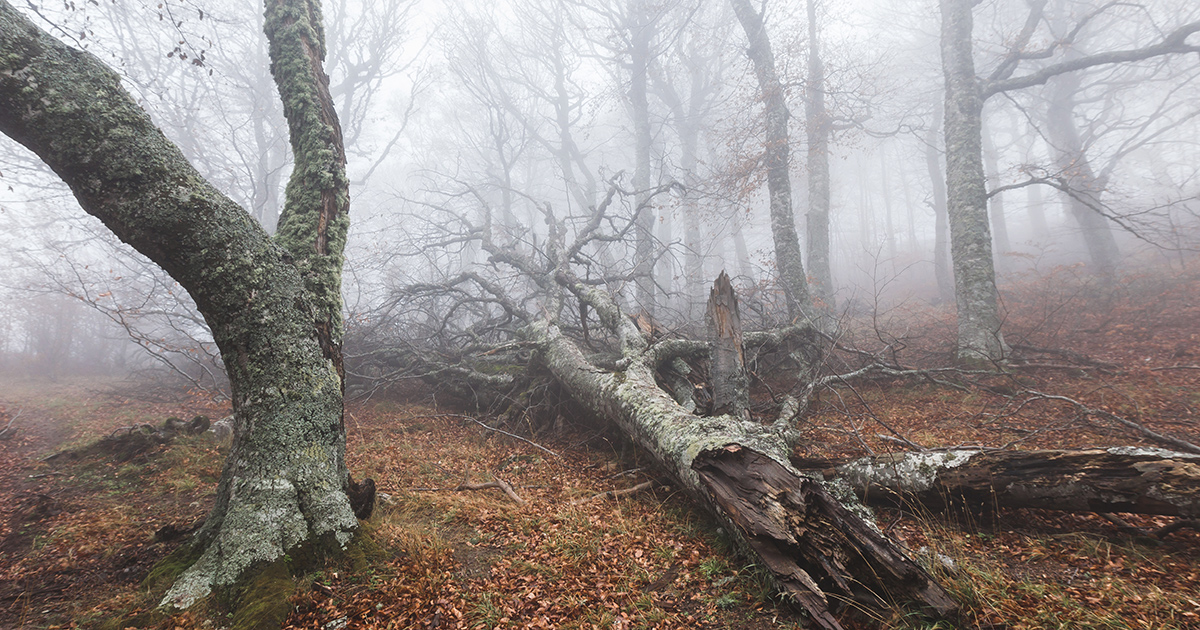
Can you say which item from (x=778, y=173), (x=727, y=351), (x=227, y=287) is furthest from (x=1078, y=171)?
(x=227, y=287)

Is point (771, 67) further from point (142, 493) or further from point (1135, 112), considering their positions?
point (1135, 112)

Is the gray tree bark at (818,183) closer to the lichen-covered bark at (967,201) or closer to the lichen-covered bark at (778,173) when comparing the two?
the lichen-covered bark at (778,173)

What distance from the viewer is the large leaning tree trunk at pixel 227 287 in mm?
2373

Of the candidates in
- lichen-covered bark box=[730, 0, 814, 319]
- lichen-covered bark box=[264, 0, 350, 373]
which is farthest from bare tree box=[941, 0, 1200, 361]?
lichen-covered bark box=[264, 0, 350, 373]

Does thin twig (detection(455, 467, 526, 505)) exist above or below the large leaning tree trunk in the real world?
below

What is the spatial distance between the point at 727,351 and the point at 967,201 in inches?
230

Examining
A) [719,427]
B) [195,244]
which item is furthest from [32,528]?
[719,427]

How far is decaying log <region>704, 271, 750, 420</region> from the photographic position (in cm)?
534

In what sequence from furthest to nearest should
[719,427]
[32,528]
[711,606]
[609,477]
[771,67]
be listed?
[771,67] → [609,477] → [719,427] → [32,528] → [711,606]

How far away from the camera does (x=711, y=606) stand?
2.44m

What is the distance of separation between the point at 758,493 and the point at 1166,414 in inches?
205

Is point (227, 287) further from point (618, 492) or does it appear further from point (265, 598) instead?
point (618, 492)

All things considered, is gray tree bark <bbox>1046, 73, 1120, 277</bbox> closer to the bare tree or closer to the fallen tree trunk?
the bare tree

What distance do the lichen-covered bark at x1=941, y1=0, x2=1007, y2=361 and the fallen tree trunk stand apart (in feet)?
16.9
